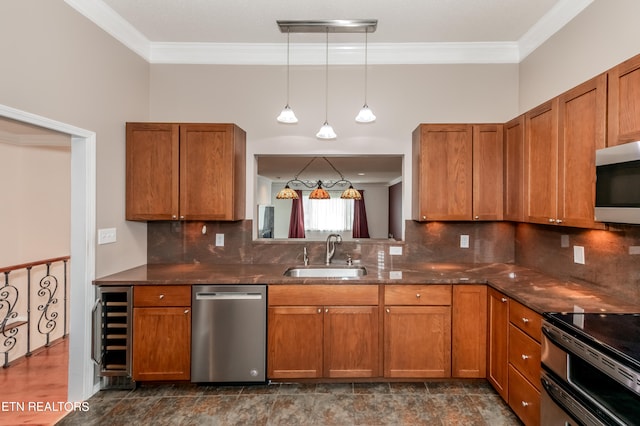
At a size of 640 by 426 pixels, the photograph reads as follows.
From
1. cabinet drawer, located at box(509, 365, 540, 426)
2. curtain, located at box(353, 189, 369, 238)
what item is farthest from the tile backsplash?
curtain, located at box(353, 189, 369, 238)

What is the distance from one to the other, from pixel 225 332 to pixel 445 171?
2.28m

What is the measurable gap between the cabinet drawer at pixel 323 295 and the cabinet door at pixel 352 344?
0.18ft

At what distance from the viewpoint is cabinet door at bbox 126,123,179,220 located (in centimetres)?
288

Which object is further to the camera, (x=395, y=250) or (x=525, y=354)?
(x=395, y=250)

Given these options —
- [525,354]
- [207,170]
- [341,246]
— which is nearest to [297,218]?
[341,246]

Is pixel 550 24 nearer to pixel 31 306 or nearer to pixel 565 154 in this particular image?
pixel 565 154

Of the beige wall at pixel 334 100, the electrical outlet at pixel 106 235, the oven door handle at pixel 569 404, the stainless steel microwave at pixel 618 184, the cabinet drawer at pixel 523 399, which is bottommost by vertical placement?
the cabinet drawer at pixel 523 399

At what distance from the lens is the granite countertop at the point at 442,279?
199cm

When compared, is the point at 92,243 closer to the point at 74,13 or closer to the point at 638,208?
the point at 74,13

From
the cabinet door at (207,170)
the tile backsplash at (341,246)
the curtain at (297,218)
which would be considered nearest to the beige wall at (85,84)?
the tile backsplash at (341,246)

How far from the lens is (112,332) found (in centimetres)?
254

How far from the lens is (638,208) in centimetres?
154

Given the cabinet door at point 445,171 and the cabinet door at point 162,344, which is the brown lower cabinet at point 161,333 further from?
the cabinet door at point 445,171

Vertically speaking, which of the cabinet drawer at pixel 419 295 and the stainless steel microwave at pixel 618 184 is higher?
the stainless steel microwave at pixel 618 184
